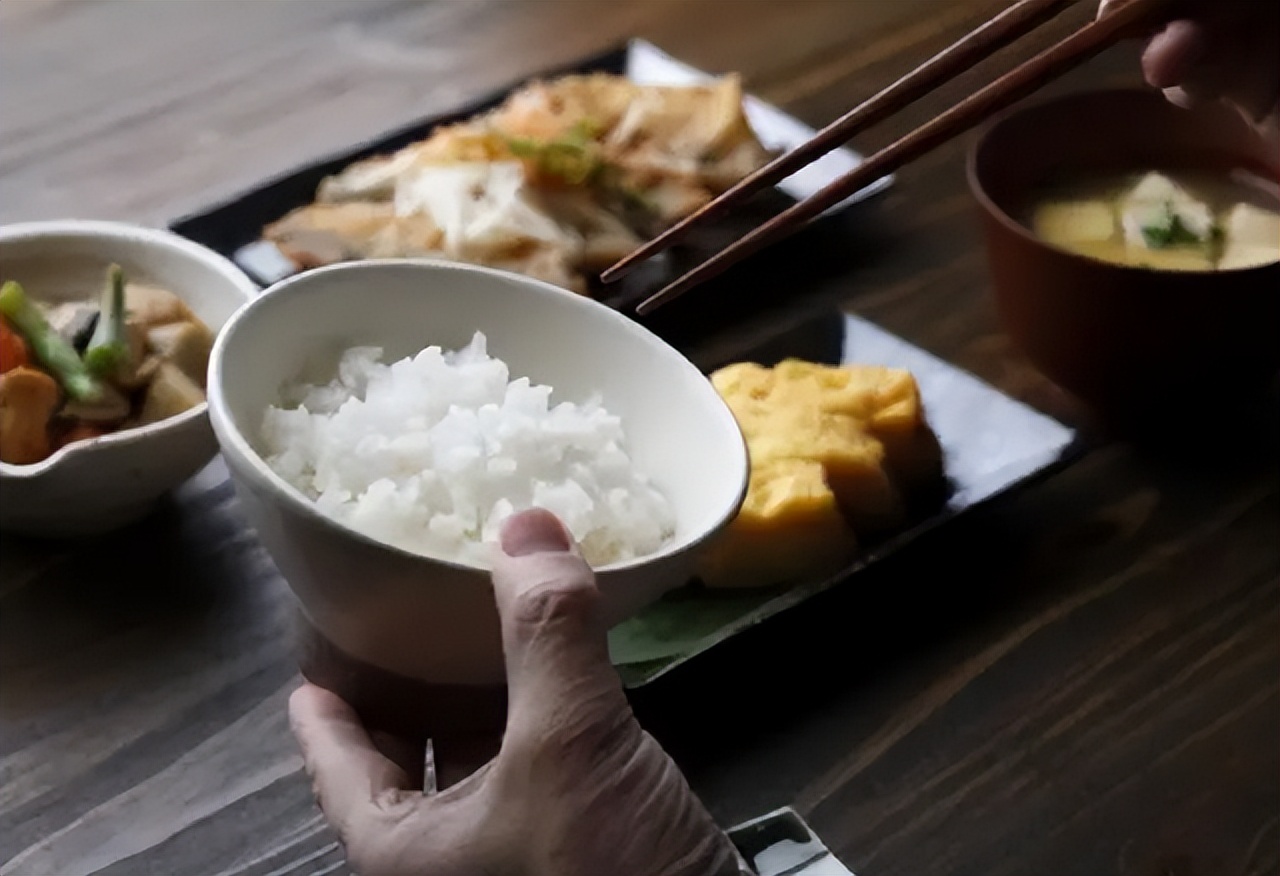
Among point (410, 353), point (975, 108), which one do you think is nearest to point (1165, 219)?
point (975, 108)

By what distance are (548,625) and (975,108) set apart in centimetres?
43

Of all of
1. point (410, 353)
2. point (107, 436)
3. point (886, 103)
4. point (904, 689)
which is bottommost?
point (904, 689)

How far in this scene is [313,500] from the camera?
2.23ft

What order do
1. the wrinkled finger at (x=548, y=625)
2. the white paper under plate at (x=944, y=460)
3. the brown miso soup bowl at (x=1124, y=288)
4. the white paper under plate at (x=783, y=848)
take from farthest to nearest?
1. the brown miso soup bowl at (x=1124, y=288)
2. the white paper under plate at (x=944, y=460)
3. the white paper under plate at (x=783, y=848)
4. the wrinkled finger at (x=548, y=625)

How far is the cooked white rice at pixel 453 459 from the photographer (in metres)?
0.69

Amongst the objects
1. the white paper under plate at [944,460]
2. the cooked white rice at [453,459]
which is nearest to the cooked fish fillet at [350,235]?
the white paper under plate at [944,460]

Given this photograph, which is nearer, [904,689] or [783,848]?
[783,848]

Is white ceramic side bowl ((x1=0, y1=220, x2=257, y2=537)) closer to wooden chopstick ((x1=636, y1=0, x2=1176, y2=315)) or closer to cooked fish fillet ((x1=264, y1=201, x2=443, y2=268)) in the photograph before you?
cooked fish fillet ((x1=264, y1=201, x2=443, y2=268))

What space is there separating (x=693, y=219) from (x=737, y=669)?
12.2 inches

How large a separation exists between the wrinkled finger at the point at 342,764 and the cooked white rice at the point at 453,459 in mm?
123

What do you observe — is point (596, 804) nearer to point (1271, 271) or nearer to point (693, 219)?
point (693, 219)

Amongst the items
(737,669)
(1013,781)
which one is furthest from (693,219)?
(1013,781)

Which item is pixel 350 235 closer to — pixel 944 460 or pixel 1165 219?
pixel 944 460

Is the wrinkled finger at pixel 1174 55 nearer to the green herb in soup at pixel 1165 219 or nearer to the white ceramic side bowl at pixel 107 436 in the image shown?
the green herb in soup at pixel 1165 219
